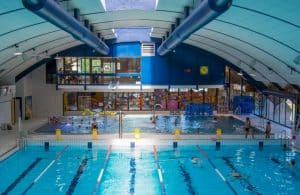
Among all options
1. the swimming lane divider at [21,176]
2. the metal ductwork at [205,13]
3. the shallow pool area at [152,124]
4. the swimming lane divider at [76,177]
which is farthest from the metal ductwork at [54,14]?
the shallow pool area at [152,124]

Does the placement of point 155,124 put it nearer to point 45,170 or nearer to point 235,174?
point 45,170

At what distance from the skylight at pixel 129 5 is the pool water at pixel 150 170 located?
227 inches

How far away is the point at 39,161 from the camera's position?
51.7ft

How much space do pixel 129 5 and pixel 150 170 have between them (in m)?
5.85

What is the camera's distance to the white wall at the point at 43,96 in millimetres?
27328

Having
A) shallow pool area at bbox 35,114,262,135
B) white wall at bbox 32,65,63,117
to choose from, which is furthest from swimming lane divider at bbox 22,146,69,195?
white wall at bbox 32,65,63,117

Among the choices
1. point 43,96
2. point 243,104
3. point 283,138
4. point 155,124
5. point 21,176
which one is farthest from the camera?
point 243,104

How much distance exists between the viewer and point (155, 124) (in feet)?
76.8

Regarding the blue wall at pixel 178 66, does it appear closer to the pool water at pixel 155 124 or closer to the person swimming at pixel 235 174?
the pool water at pixel 155 124

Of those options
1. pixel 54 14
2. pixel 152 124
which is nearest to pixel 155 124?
pixel 152 124

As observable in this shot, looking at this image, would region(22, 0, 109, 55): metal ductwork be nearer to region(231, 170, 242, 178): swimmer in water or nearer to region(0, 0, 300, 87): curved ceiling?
region(0, 0, 300, 87): curved ceiling

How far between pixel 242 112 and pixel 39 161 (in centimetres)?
1673

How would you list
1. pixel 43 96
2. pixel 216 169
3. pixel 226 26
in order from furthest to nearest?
pixel 43 96, pixel 226 26, pixel 216 169

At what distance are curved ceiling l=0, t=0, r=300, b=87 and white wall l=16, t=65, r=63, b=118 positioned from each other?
5085 mm
